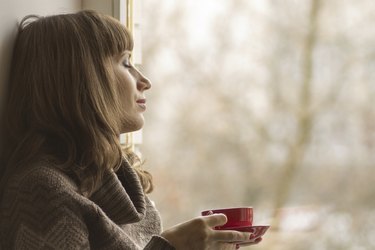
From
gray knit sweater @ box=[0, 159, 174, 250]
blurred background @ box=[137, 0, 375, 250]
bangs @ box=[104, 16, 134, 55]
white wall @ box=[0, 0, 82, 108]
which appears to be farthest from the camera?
blurred background @ box=[137, 0, 375, 250]

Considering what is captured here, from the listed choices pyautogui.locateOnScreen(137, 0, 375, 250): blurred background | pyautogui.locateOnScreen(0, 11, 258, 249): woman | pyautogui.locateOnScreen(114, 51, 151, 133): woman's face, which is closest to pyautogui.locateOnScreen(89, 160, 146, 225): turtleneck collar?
pyautogui.locateOnScreen(0, 11, 258, 249): woman

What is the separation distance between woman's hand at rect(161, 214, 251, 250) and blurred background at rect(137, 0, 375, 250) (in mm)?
666

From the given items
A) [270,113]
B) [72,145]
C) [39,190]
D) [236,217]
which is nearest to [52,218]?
[39,190]

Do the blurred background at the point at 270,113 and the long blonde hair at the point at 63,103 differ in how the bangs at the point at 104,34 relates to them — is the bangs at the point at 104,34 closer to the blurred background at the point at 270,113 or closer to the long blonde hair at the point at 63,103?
the long blonde hair at the point at 63,103

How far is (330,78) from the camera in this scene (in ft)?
6.03

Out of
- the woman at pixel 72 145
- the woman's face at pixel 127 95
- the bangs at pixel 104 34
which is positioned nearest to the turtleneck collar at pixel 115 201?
the woman at pixel 72 145

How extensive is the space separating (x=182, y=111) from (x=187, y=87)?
68mm

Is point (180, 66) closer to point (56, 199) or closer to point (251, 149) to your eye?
point (251, 149)

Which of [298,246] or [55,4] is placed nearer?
[55,4]

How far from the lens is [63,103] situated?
3.91 feet

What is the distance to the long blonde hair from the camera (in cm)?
117

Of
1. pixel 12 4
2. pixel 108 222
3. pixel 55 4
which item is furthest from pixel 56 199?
pixel 55 4

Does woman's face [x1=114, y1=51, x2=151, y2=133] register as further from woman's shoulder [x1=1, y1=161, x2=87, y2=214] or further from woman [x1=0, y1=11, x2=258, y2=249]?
woman's shoulder [x1=1, y1=161, x2=87, y2=214]

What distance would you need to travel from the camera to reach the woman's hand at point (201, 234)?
1138 millimetres
